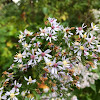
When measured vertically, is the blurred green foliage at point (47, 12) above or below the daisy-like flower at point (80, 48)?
above

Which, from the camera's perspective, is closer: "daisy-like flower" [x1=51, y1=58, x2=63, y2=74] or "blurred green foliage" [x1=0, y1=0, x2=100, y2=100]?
"daisy-like flower" [x1=51, y1=58, x2=63, y2=74]

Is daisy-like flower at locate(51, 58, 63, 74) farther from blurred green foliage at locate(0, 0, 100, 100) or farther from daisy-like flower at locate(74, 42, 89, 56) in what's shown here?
blurred green foliage at locate(0, 0, 100, 100)

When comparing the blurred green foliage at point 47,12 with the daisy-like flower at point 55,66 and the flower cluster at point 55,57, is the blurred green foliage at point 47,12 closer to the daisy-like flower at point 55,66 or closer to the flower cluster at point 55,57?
the flower cluster at point 55,57

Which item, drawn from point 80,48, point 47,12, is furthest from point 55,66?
point 47,12

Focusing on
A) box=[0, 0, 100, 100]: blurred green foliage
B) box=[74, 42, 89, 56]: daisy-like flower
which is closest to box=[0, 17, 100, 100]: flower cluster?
box=[74, 42, 89, 56]: daisy-like flower

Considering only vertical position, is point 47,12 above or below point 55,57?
above

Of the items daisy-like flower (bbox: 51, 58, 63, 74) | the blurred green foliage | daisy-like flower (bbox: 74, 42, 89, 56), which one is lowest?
daisy-like flower (bbox: 51, 58, 63, 74)

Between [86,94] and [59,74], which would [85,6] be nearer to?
[86,94]

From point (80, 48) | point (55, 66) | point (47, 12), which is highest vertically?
point (47, 12)

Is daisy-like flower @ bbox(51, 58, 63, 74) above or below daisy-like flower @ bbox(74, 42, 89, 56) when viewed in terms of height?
below

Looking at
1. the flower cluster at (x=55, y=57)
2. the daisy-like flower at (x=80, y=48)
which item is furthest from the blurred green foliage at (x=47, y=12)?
the daisy-like flower at (x=80, y=48)

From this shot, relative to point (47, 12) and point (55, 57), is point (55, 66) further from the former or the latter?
point (47, 12)
